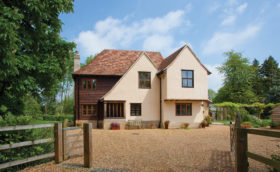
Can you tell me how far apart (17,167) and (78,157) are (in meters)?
2.17

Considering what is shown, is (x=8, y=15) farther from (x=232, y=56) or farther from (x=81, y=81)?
(x=232, y=56)

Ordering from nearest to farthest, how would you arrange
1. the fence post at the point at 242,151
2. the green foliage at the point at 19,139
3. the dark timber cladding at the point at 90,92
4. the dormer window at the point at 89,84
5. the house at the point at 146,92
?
the fence post at the point at 242,151 < the green foliage at the point at 19,139 < the house at the point at 146,92 < the dark timber cladding at the point at 90,92 < the dormer window at the point at 89,84

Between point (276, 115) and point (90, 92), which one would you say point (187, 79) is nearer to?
point (276, 115)

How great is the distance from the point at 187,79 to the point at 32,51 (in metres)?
15.3

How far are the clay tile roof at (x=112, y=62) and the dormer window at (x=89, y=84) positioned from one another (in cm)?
94

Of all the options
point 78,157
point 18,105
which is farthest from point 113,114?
point 78,157

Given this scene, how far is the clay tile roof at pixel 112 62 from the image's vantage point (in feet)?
72.6

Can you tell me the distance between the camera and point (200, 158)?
7.71 m

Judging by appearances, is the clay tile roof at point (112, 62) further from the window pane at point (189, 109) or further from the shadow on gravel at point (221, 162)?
the shadow on gravel at point (221, 162)

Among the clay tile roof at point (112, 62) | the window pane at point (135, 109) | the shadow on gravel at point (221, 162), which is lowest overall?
the shadow on gravel at point (221, 162)

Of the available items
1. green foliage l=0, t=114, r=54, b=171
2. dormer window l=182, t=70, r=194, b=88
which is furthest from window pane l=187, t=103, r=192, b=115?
green foliage l=0, t=114, r=54, b=171

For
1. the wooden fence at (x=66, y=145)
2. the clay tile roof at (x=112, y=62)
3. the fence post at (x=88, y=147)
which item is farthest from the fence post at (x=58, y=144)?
the clay tile roof at (x=112, y=62)

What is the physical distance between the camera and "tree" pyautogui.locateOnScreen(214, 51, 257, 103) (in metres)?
41.0

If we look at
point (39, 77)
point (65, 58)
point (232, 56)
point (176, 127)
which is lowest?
point (176, 127)
